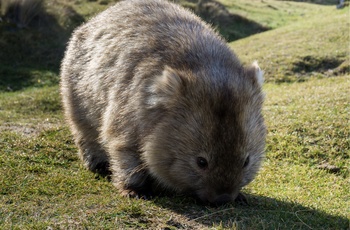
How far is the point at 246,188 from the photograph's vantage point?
462 centimetres

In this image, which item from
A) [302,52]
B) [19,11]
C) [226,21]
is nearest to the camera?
Answer: [302,52]

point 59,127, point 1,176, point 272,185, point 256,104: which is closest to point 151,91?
point 256,104

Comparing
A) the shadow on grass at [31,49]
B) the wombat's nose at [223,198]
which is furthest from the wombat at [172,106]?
the shadow on grass at [31,49]

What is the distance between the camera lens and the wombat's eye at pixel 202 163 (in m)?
3.52

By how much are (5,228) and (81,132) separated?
1904 millimetres

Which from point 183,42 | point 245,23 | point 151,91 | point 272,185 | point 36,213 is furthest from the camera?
point 245,23

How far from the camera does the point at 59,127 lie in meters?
6.12

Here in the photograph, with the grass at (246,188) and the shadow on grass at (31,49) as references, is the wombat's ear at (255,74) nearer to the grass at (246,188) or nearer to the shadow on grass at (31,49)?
the grass at (246,188)

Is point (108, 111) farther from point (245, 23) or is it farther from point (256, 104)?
point (245, 23)

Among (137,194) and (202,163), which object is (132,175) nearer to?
(137,194)

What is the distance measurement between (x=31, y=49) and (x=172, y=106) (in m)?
8.77

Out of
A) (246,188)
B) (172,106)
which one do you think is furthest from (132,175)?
(246,188)

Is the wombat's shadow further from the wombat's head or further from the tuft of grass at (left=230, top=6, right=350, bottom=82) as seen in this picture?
the tuft of grass at (left=230, top=6, right=350, bottom=82)

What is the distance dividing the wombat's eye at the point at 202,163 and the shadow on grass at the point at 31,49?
6.83 metres
